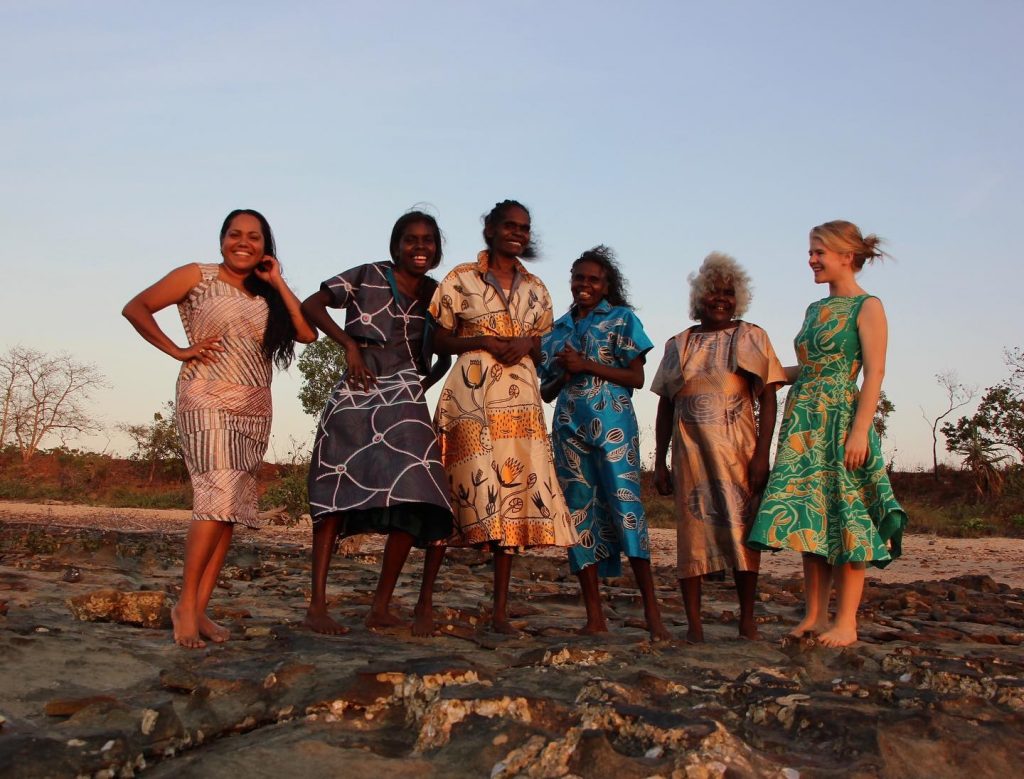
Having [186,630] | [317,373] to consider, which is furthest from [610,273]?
[317,373]

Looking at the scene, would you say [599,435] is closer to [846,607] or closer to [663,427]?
[663,427]

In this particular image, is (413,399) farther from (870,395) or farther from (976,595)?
(976,595)

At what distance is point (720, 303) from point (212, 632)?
273cm

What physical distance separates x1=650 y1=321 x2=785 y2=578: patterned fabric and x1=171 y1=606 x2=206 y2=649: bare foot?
211cm

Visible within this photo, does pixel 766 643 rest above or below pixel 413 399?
below

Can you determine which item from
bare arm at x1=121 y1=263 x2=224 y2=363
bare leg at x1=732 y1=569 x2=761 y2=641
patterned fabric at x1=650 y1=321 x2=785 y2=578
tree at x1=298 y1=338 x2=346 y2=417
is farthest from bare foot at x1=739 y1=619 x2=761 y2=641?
tree at x1=298 y1=338 x2=346 y2=417

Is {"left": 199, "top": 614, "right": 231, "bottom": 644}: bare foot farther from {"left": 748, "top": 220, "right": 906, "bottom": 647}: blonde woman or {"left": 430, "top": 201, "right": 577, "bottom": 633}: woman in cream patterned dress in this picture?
{"left": 748, "top": 220, "right": 906, "bottom": 647}: blonde woman

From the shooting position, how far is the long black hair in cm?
430

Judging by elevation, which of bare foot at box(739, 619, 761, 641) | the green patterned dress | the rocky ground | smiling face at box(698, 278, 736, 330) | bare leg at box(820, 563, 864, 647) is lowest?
the rocky ground

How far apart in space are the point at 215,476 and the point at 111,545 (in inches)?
162

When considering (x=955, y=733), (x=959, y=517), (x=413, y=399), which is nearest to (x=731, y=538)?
(x=413, y=399)

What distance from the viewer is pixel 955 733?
248cm

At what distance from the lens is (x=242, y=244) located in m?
4.30

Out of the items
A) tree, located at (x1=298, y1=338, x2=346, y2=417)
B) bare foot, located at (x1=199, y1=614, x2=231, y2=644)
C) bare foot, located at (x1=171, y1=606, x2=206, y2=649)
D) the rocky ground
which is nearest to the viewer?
the rocky ground
